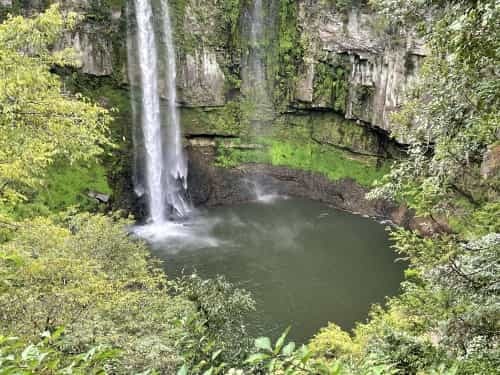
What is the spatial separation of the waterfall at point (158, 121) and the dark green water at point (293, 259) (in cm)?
232

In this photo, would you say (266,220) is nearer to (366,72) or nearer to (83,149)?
(366,72)

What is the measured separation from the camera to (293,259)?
63.2ft

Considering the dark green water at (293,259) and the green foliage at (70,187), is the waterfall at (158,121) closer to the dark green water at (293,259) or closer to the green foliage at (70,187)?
the dark green water at (293,259)

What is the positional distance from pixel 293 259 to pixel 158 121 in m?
11.1

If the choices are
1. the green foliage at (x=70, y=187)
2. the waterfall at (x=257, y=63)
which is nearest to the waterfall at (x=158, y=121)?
the green foliage at (x=70, y=187)

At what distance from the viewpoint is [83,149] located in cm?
698

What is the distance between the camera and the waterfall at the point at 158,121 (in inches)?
917

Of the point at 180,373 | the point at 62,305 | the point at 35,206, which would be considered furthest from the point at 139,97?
the point at 180,373

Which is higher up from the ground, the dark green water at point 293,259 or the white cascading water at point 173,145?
Answer: the white cascading water at point 173,145

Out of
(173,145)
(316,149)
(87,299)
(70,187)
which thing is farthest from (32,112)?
(316,149)

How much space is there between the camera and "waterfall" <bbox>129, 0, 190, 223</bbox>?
2328 centimetres

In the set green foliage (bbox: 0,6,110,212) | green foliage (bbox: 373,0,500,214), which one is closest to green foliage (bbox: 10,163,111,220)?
green foliage (bbox: 0,6,110,212)

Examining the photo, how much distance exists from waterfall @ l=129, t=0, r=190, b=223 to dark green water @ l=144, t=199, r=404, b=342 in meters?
2.32

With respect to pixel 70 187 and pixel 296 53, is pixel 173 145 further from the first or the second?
pixel 296 53
